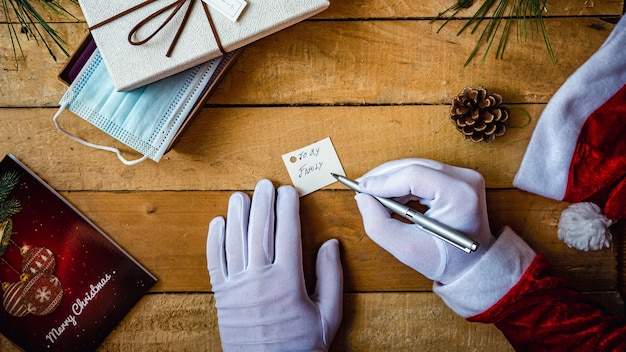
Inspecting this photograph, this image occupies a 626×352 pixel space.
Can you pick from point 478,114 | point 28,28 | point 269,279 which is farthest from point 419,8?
point 28,28

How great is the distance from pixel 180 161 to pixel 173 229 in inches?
5.4

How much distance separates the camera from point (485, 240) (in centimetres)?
86

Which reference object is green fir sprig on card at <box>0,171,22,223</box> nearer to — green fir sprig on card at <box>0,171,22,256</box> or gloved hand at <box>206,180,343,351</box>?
green fir sprig on card at <box>0,171,22,256</box>

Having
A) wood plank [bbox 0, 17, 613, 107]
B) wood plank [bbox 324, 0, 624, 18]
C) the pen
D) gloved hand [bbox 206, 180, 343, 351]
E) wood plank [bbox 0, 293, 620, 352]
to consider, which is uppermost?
wood plank [bbox 324, 0, 624, 18]

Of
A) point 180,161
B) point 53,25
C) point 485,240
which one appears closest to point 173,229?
point 180,161

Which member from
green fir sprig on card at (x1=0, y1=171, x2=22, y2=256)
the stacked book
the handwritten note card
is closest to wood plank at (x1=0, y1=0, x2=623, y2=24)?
the stacked book

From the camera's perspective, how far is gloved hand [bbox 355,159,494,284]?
2.71ft

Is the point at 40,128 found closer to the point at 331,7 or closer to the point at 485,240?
the point at 331,7

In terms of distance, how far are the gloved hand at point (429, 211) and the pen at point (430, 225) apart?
2 centimetres

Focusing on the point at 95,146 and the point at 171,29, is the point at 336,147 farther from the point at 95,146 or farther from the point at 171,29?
the point at 95,146

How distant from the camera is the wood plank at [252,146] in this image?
0.91m

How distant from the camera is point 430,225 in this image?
808 millimetres

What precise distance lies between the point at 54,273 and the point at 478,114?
0.87 meters

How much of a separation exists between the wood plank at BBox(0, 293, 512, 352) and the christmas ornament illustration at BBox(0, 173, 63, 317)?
11 centimetres
